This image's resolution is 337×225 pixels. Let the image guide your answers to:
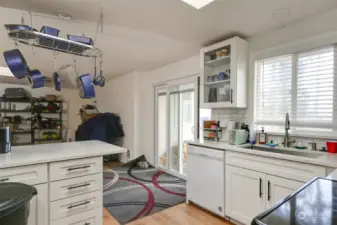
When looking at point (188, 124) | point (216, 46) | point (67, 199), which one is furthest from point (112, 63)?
point (67, 199)

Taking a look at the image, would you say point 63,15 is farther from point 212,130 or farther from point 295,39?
point 295,39

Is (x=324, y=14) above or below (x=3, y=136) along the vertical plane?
above

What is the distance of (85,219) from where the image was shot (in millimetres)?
1756

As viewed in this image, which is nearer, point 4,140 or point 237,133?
point 4,140

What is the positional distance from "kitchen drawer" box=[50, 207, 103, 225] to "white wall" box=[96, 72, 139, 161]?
9.53 ft

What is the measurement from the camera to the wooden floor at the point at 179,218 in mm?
2275

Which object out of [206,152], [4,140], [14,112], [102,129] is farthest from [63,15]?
[14,112]

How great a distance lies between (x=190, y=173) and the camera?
2717 mm

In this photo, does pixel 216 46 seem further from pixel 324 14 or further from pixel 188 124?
pixel 188 124

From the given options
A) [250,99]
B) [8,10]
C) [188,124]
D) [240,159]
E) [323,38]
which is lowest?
[240,159]

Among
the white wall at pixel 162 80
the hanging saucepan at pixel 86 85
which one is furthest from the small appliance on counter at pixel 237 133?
the hanging saucepan at pixel 86 85

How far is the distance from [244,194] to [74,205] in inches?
66.2

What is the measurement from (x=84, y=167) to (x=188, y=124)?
2467mm

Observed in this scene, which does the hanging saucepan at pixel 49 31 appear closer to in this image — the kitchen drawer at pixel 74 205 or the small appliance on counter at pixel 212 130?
the kitchen drawer at pixel 74 205
